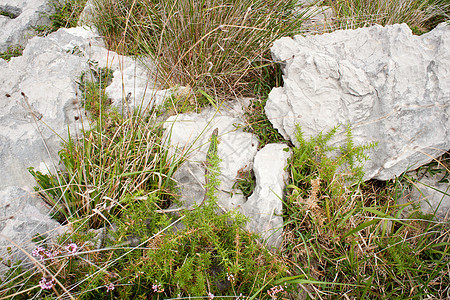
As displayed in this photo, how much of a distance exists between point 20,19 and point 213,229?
4.17 metres

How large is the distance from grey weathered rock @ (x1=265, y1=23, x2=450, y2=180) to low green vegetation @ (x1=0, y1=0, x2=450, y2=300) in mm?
129

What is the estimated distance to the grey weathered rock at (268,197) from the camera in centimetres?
210

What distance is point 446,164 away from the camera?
239 cm

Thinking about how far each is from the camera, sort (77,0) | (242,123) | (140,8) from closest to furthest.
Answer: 1. (242,123)
2. (140,8)
3. (77,0)

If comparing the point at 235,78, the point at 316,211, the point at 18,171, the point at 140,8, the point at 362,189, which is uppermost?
the point at 140,8

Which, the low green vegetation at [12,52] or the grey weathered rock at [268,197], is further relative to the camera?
the low green vegetation at [12,52]

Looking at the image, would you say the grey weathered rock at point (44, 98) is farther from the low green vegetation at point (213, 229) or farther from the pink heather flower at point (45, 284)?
the pink heather flower at point (45, 284)

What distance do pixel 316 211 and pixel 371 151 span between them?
2.34 feet

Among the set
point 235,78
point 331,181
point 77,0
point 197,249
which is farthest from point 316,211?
point 77,0

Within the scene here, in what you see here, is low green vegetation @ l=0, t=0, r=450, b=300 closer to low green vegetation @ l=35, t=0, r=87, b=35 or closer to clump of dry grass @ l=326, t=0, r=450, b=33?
clump of dry grass @ l=326, t=0, r=450, b=33

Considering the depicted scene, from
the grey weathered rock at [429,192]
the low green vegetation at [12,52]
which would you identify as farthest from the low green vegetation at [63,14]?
the grey weathered rock at [429,192]

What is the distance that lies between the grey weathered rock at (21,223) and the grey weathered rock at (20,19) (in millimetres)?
2837

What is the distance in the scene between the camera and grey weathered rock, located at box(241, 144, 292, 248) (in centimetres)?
210

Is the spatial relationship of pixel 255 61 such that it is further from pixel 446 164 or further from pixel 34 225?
pixel 34 225
